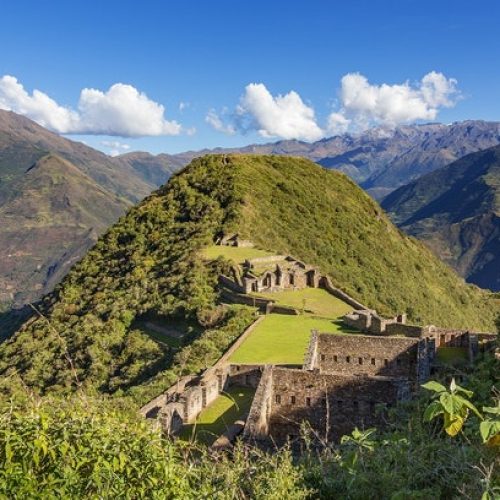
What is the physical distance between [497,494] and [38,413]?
6441mm

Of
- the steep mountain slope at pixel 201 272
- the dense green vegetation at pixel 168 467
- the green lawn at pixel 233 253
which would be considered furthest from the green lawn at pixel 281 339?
the green lawn at pixel 233 253

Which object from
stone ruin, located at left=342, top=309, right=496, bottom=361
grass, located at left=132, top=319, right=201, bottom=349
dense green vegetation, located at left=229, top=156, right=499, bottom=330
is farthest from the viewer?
dense green vegetation, located at left=229, top=156, right=499, bottom=330

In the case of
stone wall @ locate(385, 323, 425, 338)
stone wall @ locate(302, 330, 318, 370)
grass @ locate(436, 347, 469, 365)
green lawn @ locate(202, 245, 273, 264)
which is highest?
green lawn @ locate(202, 245, 273, 264)

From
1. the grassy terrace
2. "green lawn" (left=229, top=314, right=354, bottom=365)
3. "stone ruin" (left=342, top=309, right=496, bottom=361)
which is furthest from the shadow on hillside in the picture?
"stone ruin" (left=342, top=309, right=496, bottom=361)

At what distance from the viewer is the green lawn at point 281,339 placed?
26781 mm

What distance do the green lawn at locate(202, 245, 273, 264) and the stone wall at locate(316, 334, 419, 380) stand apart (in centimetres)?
2788

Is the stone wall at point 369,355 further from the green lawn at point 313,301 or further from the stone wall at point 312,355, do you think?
the green lawn at point 313,301

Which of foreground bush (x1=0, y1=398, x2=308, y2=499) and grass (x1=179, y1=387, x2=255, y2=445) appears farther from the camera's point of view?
grass (x1=179, y1=387, x2=255, y2=445)

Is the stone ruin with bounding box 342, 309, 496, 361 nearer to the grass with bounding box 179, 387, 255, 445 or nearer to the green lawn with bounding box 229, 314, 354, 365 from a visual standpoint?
the green lawn with bounding box 229, 314, 354, 365

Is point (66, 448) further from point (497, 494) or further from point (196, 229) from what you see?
point (196, 229)

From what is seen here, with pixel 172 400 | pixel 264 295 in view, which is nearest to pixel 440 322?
pixel 264 295

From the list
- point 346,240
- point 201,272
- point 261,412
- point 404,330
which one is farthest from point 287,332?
point 346,240

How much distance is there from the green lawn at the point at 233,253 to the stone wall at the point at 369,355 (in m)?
27.9

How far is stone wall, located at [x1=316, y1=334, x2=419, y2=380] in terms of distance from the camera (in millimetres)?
24188
